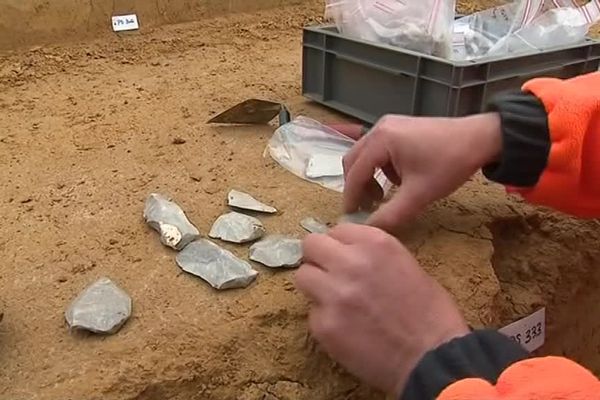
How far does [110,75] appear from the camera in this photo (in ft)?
6.61

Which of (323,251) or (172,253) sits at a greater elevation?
(323,251)

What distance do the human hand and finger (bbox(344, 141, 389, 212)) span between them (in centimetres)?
26

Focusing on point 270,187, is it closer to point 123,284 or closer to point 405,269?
point 123,284

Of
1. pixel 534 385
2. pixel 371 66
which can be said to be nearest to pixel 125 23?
pixel 371 66

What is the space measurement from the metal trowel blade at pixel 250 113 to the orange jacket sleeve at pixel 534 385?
3.51 feet

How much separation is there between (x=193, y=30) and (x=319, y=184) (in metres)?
1.30

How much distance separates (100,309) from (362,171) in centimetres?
42

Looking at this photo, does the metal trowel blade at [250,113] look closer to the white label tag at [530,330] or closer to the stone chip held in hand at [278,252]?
the stone chip held in hand at [278,252]

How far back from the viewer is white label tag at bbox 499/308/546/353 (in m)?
1.21

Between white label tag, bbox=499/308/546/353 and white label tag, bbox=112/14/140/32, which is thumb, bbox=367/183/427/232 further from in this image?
white label tag, bbox=112/14/140/32

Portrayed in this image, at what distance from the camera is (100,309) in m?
0.96

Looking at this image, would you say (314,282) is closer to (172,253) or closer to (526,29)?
(172,253)

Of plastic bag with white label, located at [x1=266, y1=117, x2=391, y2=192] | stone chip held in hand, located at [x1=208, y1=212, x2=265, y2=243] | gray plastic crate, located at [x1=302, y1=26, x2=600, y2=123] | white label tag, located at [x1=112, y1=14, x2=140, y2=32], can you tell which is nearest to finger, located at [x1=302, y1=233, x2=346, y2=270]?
stone chip held in hand, located at [x1=208, y1=212, x2=265, y2=243]

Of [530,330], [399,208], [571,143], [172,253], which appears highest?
[571,143]
